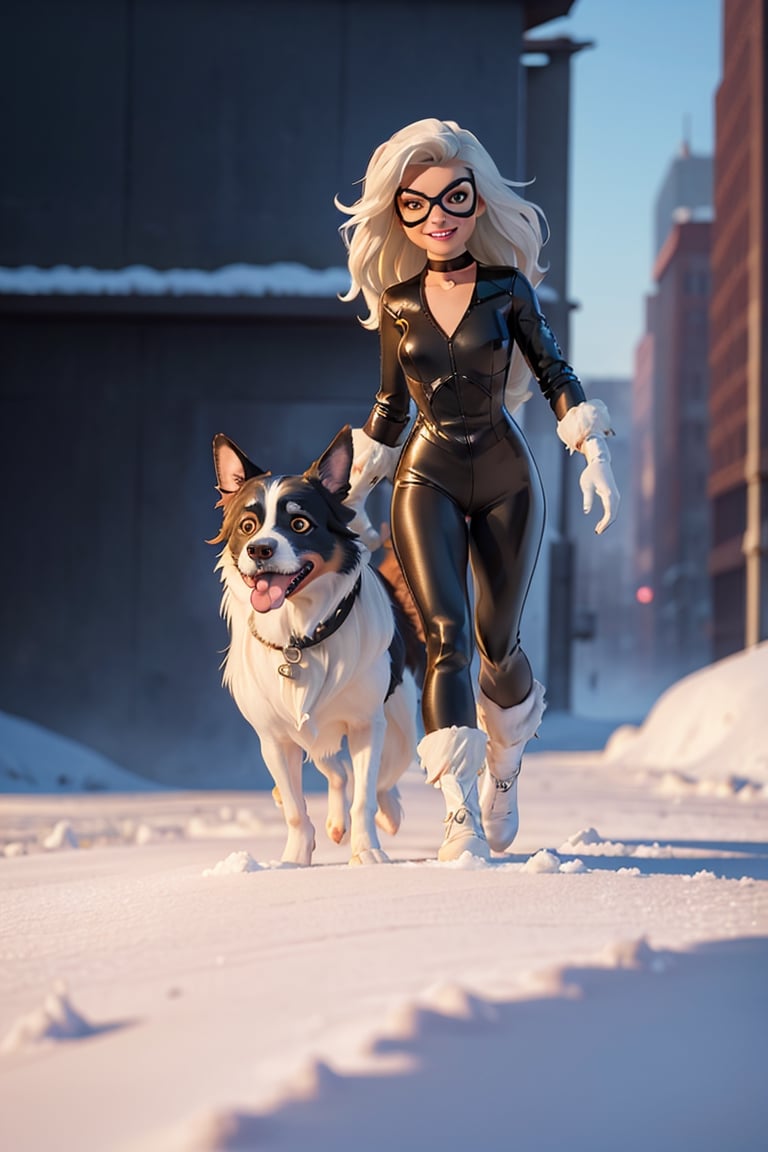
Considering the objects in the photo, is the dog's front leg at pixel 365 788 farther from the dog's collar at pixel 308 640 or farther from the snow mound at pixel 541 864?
the snow mound at pixel 541 864

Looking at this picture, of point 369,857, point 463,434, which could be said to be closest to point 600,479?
point 463,434

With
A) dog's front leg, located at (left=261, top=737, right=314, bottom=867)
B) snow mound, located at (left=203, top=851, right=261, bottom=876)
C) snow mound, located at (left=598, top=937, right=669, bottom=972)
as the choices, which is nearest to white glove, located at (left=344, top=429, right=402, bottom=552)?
dog's front leg, located at (left=261, top=737, right=314, bottom=867)

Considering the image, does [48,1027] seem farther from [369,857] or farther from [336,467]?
[336,467]

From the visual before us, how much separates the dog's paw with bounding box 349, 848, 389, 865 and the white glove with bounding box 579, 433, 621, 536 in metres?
1.08

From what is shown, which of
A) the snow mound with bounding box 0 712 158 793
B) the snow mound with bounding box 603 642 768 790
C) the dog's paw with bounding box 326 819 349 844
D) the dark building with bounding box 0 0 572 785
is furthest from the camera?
the dark building with bounding box 0 0 572 785

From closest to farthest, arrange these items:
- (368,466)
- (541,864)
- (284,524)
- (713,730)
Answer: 1. (541,864)
2. (284,524)
3. (368,466)
4. (713,730)

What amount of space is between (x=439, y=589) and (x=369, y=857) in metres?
0.78

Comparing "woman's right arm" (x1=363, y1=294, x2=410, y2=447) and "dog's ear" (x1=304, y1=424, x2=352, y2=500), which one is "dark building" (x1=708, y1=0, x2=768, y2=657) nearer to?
"woman's right arm" (x1=363, y1=294, x2=410, y2=447)

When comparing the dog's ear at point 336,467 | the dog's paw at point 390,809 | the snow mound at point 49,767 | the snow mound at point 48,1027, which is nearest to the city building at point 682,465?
the snow mound at point 49,767

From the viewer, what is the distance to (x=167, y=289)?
11.7 metres

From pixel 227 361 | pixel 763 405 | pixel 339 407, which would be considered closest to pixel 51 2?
pixel 227 361

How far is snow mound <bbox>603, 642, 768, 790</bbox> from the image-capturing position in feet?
28.8

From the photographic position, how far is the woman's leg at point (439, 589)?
3.75 m

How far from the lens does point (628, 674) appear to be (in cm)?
6838
